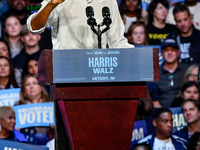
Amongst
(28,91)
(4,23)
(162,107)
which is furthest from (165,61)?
(4,23)

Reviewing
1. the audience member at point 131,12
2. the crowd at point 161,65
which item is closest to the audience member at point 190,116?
the crowd at point 161,65

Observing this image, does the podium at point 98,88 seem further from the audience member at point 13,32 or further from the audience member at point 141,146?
the audience member at point 13,32

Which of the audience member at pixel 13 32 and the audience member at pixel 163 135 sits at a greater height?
the audience member at pixel 13 32

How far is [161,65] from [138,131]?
0.87 metres

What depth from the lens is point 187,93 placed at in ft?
13.6

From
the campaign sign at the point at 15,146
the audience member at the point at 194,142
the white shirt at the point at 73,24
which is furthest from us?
the audience member at the point at 194,142

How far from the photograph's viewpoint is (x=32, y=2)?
4168 mm

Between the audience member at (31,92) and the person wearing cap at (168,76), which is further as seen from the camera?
the person wearing cap at (168,76)

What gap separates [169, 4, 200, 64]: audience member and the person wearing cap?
8 centimetres

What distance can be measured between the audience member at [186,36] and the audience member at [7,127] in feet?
7.17

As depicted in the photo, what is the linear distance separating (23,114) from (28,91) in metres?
0.28

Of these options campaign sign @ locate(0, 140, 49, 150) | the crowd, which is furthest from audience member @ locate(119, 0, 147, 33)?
campaign sign @ locate(0, 140, 49, 150)

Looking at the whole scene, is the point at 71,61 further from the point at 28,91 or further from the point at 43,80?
the point at 28,91

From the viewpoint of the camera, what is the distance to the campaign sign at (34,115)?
3.97 metres
